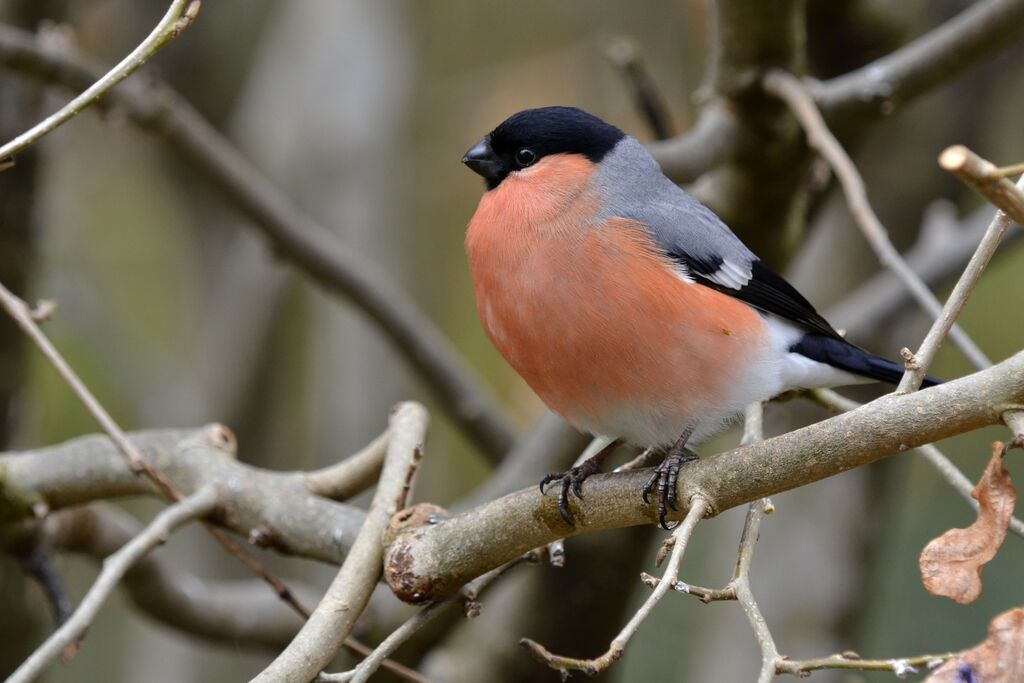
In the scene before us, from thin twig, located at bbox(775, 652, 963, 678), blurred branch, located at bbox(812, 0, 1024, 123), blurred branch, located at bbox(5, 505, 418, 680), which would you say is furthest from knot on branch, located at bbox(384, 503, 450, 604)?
blurred branch, located at bbox(812, 0, 1024, 123)

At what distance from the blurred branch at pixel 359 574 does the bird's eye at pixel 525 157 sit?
2.02 feet

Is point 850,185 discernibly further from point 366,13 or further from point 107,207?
point 107,207

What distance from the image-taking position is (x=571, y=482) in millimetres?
1896

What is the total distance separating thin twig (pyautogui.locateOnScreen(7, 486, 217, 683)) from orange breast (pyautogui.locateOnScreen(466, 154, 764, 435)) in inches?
26.3

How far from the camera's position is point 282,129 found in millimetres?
4781

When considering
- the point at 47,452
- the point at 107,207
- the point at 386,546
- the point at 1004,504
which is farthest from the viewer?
the point at 107,207

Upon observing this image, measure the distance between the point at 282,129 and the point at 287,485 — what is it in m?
2.79

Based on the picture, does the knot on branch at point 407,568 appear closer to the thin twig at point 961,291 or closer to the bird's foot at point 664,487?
the bird's foot at point 664,487

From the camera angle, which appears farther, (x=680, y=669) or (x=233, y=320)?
(x=680, y=669)

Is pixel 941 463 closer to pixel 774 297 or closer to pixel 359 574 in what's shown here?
pixel 774 297

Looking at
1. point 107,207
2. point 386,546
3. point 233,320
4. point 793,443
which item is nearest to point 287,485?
point 386,546

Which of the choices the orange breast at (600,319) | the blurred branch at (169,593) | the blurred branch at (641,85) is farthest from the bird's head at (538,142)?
the blurred branch at (169,593)

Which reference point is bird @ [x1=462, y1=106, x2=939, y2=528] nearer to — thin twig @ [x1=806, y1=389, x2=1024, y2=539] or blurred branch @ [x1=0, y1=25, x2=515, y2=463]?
thin twig @ [x1=806, y1=389, x2=1024, y2=539]

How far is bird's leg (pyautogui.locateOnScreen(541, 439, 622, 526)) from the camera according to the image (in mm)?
1754
